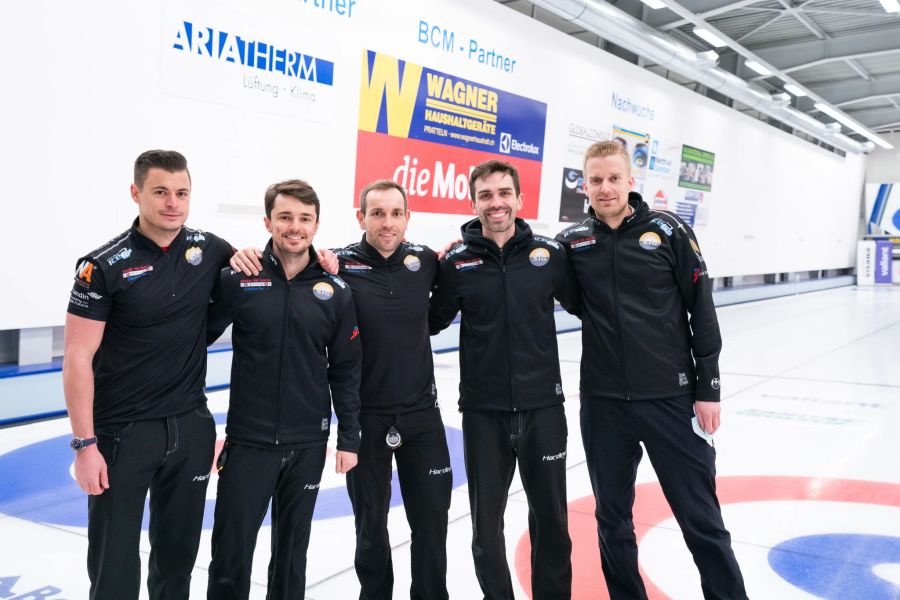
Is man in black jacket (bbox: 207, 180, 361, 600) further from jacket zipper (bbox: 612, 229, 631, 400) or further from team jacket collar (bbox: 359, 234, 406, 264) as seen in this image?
jacket zipper (bbox: 612, 229, 631, 400)

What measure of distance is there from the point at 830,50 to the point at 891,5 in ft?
10.6

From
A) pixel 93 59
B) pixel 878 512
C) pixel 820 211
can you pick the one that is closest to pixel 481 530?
pixel 878 512

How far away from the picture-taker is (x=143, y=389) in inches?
86.3

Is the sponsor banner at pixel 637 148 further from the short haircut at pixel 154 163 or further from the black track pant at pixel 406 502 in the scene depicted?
the short haircut at pixel 154 163

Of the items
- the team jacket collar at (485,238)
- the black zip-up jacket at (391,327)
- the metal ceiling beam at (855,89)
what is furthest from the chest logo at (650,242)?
the metal ceiling beam at (855,89)

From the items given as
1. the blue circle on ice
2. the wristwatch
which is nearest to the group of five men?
the wristwatch

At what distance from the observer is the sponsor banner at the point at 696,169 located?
14.3m

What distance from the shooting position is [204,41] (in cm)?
622

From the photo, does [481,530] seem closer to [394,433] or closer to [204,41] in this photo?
[394,433]

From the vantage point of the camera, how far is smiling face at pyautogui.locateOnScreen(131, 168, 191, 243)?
7.25ft

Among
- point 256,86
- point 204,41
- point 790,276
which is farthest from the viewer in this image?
point 790,276

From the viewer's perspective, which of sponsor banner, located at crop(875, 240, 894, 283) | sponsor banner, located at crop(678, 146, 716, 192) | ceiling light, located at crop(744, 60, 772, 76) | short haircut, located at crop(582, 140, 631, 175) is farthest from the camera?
sponsor banner, located at crop(875, 240, 894, 283)

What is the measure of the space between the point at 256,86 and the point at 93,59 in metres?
1.50

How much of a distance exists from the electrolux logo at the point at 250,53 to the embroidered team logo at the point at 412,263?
14.4 feet
